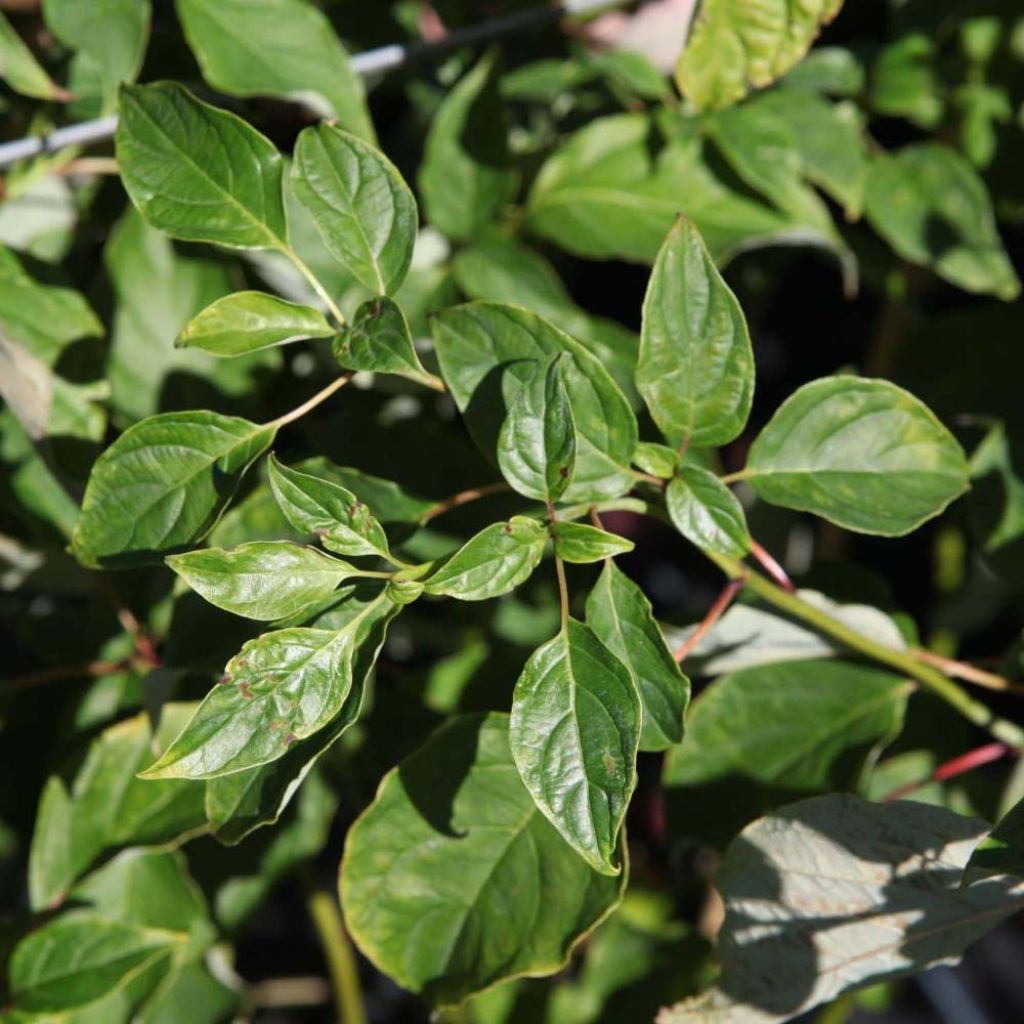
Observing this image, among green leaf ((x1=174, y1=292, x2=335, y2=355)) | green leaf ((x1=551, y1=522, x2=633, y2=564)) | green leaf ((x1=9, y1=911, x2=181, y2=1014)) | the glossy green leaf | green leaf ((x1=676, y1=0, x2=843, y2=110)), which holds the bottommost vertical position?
the glossy green leaf

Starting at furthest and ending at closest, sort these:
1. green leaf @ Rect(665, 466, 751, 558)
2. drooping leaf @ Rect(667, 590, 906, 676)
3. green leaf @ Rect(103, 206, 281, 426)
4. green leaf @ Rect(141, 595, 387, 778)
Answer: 1. green leaf @ Rect(103, 206, 281, 426)
2. drooping leaf @ Rect(667, 590, 906, 676)
3. green leaf @ Rect(665, 466, 751, 558)
4. green leaf @ Rect(141, 595, 387, 778)

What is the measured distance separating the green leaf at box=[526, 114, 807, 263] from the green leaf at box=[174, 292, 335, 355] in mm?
371

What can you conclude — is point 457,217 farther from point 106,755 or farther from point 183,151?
point 106,755

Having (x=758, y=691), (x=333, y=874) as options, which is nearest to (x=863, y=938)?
(x=758, y=691)

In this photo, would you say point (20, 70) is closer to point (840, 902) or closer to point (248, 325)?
point (248, 325)

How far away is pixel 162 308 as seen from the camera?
2.99ft

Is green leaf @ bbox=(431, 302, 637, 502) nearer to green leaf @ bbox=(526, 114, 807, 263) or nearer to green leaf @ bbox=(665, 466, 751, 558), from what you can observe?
green leaf @ bbox=(665, 466, 751, 558)

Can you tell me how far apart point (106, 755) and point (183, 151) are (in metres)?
0.43

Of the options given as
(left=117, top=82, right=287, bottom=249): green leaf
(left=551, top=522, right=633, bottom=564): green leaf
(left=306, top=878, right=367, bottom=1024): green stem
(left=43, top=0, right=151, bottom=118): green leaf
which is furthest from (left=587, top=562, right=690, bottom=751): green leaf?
(left=306, top=878, right=367, bottom=1024): green stem

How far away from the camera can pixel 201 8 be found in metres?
0.84

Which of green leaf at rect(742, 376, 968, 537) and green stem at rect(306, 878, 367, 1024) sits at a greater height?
green leaf at rect(742, 376, 968, 537)

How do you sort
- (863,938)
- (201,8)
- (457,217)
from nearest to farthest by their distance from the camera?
(863,938) → (201,8) → (457,217)

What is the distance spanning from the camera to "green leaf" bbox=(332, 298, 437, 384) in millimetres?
594

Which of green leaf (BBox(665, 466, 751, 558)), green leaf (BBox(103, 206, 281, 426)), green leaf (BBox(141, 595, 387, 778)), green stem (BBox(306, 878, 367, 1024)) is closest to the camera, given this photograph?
green leaf (BBox(141, 595, 387, 778))
